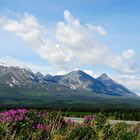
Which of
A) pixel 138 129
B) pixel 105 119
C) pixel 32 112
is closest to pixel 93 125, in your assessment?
pixel 105 119

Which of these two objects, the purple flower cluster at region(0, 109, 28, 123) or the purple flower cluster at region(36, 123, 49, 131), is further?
the purple flower cluster at region(0, 109, 28, 123)

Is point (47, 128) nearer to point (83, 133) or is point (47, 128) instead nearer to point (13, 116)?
point (13, 116)

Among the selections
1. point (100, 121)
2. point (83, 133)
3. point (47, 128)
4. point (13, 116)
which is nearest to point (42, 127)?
point (47, 128)

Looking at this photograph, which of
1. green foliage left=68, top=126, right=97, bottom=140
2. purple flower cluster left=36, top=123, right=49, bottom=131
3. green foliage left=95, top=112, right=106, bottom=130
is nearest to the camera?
purple flower cluster left=36, top=123, right=49, bottom=131

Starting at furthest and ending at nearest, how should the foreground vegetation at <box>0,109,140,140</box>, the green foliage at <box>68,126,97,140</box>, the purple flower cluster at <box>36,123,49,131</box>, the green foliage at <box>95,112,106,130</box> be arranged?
1. the green foliage at <box>95,112,106,130</box>
2. the green foliage at <box>68,126,97,140</box>
3. the purple flower cluster at <box>36,123,49,131</box>
4. the foreground vegetation at <box>0,109,140,140</box>

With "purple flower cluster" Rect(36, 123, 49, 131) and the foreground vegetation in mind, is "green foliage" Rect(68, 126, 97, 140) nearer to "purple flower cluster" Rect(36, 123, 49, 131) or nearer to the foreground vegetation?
the foreground vegetation

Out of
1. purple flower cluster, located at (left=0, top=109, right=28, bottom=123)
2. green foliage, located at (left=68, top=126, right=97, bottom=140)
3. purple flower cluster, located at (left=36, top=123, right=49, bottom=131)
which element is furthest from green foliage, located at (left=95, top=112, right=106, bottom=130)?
purple flower cluster, located at (left=0, top=109, right=28, bottom=123)

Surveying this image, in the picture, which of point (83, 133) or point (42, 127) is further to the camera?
point (83, 133)

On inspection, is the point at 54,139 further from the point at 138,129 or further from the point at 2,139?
the point at 138,129

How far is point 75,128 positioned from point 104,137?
130 cm

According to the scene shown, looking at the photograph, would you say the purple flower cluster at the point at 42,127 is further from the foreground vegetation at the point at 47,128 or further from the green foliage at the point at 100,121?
the green foliage at the point at 100,121

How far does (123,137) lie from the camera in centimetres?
1859

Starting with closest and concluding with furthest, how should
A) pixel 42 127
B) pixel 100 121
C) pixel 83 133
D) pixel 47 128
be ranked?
1. pixel 47 128
2. pixel 42 127
3. pixel 83 133
4. pixel 100 121

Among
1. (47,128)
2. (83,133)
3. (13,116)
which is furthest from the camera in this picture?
(83,133)
